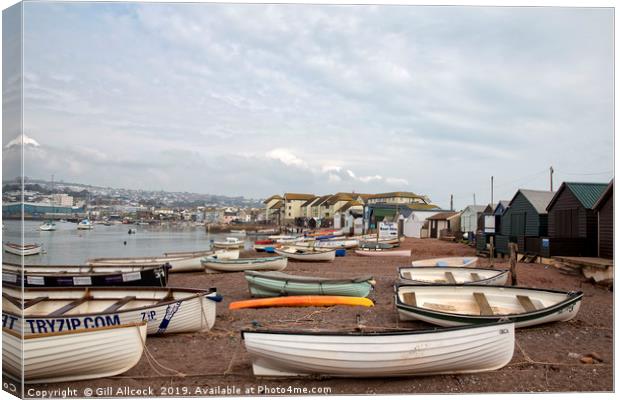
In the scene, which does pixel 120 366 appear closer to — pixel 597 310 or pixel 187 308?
pixel 187 308

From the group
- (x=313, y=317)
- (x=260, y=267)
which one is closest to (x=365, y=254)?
(x=260, y=267)

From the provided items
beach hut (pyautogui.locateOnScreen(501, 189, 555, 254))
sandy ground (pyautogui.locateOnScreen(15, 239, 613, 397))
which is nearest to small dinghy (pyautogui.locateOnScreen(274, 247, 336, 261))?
beach hut (pyautogui.locateOnScreen(501, 189, 555, 254))

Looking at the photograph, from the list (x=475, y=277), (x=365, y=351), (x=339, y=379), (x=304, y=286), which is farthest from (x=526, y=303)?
(x=339, y=379)

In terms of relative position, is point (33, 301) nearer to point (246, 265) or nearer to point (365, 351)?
point (365, 351)

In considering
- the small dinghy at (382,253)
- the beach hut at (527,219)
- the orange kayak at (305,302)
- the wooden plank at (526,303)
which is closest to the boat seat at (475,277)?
the wooden plank at (526,303)

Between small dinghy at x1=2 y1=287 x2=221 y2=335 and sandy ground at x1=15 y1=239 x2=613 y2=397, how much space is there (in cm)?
35

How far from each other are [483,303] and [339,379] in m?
6.50

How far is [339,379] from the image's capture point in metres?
7.36

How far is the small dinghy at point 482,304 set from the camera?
10.7 metres

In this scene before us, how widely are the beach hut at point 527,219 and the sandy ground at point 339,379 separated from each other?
10464mm

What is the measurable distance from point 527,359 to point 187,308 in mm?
7098

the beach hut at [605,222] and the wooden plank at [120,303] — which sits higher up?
the beach hut at [605,222]

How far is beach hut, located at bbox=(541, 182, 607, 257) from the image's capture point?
67.3 feet

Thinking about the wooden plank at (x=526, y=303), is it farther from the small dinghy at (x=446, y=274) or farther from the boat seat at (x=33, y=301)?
the boat seat at (x=33, y=301)
